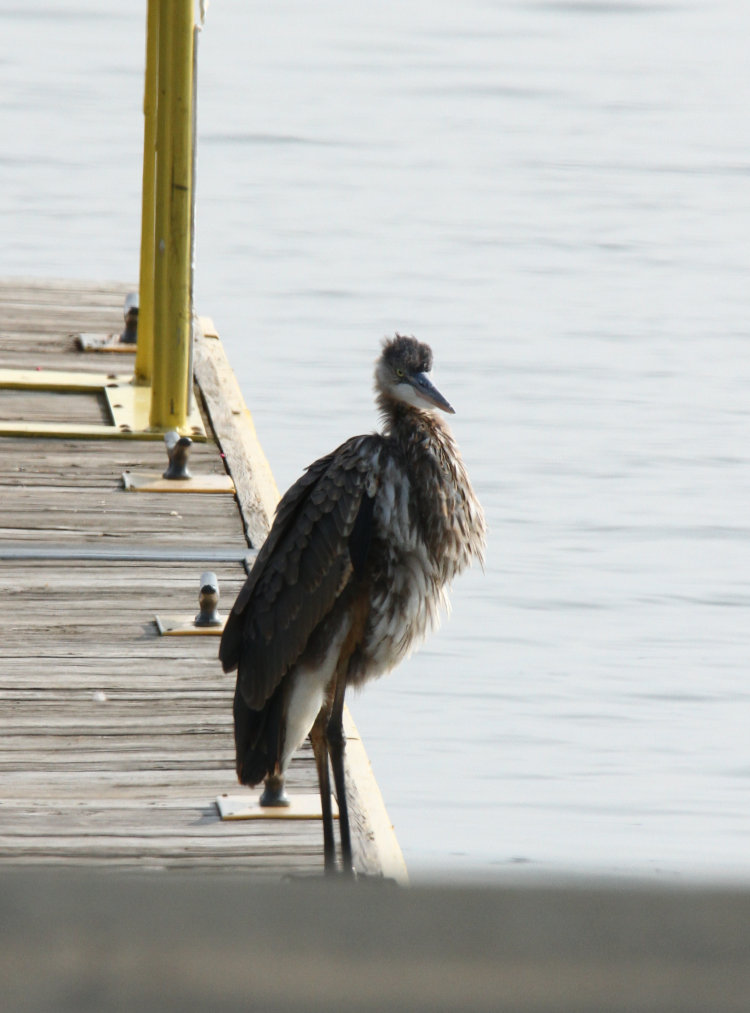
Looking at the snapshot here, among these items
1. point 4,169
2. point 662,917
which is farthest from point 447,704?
point 4,169

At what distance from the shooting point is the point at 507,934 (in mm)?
604

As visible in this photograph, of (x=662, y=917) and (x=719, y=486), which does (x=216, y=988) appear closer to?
(x=662, y=917)

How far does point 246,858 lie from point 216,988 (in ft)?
9.80

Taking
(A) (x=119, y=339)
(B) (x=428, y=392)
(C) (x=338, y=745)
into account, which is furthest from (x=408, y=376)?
(A) (x=119, y=339)

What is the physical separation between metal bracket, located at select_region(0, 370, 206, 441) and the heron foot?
334cm

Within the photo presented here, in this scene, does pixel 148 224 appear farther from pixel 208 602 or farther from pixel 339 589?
pixel 339 589

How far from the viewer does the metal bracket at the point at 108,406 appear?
6.90 metres

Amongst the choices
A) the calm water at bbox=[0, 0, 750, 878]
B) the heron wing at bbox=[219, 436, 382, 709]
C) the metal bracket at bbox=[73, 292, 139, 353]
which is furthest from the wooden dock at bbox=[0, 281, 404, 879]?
the calm water at bbox=[0, 0, 750, 878]

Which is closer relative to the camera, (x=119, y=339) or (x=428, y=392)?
(x=428, y=392)

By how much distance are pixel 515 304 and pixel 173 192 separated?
313 inches

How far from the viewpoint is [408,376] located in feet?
13.4

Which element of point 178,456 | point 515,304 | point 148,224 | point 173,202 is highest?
point 173,202

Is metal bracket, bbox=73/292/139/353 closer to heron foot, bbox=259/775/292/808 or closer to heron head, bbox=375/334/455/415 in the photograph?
heron head, bbox=375/334/455/415

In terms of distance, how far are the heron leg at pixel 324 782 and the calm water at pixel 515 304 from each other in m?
0.79
